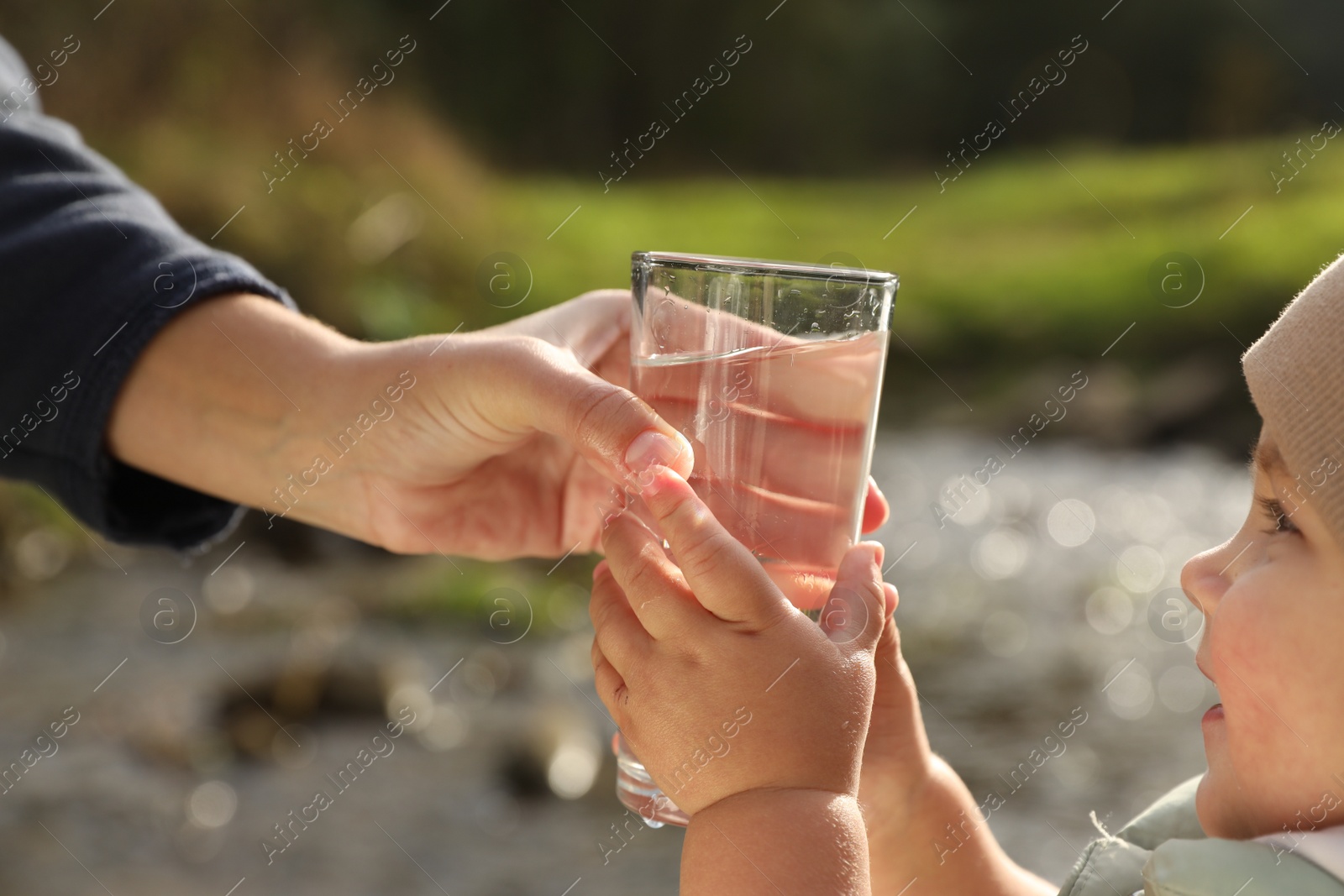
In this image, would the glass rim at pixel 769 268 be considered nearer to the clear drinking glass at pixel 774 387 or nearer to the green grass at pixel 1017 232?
the clear drinking glass at pixel 774 387

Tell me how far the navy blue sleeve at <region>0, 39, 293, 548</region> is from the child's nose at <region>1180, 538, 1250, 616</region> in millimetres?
1336

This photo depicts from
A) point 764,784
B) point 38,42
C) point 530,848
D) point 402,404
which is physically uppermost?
point 38,42

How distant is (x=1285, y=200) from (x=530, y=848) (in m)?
15.5

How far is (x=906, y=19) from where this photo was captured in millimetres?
23156

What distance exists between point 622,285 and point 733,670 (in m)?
12.2

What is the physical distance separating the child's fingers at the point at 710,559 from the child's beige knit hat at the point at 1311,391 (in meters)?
0.54

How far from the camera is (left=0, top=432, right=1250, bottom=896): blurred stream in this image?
378 centimetres

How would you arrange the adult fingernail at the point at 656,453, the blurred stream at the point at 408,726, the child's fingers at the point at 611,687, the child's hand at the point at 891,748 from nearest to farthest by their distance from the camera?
the adult fingernail at the point at 656,453 < the child's fingers at the point at 611,687 < the child's hand at the point at 891,748 < the blurred stream at the point at 408,726

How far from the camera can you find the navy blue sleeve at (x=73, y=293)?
1707 millimetres

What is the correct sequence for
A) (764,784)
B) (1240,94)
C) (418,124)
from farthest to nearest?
(1240,94)
(418,124)
(764,784)

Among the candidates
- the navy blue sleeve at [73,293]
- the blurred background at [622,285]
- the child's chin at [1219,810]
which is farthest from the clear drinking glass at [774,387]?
the blurred background at [622,285]

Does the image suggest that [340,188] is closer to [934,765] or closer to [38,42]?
[38,42]

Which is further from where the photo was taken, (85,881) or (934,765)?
(85,881)

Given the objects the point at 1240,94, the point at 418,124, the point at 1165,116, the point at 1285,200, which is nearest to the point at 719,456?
the point at 418,124
